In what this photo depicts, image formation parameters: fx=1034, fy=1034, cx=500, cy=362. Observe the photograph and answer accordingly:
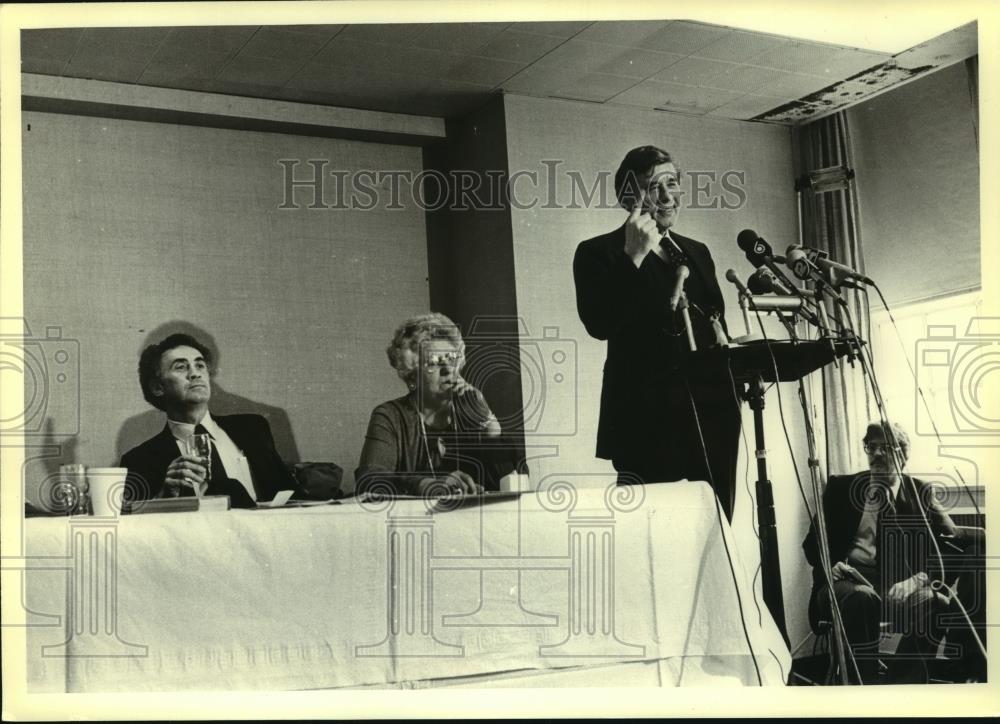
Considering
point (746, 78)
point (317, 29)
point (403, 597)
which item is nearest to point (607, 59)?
point (746, 78)

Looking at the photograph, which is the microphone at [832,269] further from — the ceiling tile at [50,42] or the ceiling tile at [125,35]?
the ceiling tile at [50,42]

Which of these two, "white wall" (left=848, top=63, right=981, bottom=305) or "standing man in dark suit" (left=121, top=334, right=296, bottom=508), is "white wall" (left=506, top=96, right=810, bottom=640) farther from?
"standing man in dark suit" (left=121, top=334, right=296, bottom=508)

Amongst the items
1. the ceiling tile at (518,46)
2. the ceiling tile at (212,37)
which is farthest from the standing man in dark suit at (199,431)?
the ceiling tile at (518,46)

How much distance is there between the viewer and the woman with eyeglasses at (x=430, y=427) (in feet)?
10.7

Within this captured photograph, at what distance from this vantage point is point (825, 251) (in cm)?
352

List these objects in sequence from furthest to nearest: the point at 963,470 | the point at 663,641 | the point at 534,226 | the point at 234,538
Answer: the point at 534,226 → the point at 963,470 → the point at 663,641 → the point at 234,538

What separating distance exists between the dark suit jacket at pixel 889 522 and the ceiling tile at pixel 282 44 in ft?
7.27

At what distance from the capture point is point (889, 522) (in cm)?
333

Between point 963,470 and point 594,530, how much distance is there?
121 cm

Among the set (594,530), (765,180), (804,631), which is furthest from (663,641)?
(765,180)

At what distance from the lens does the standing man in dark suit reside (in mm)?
3312

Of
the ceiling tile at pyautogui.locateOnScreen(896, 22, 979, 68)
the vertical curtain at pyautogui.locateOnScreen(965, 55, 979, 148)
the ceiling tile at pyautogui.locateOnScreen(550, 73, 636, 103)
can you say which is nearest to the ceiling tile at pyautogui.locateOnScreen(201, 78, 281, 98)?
the ceiling tile at pyautogui.locateOnScreen(550, 73, 636, 103)

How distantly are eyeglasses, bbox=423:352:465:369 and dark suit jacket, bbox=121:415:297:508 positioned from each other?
57cm

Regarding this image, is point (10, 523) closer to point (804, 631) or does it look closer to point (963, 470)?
point (804, 631)
